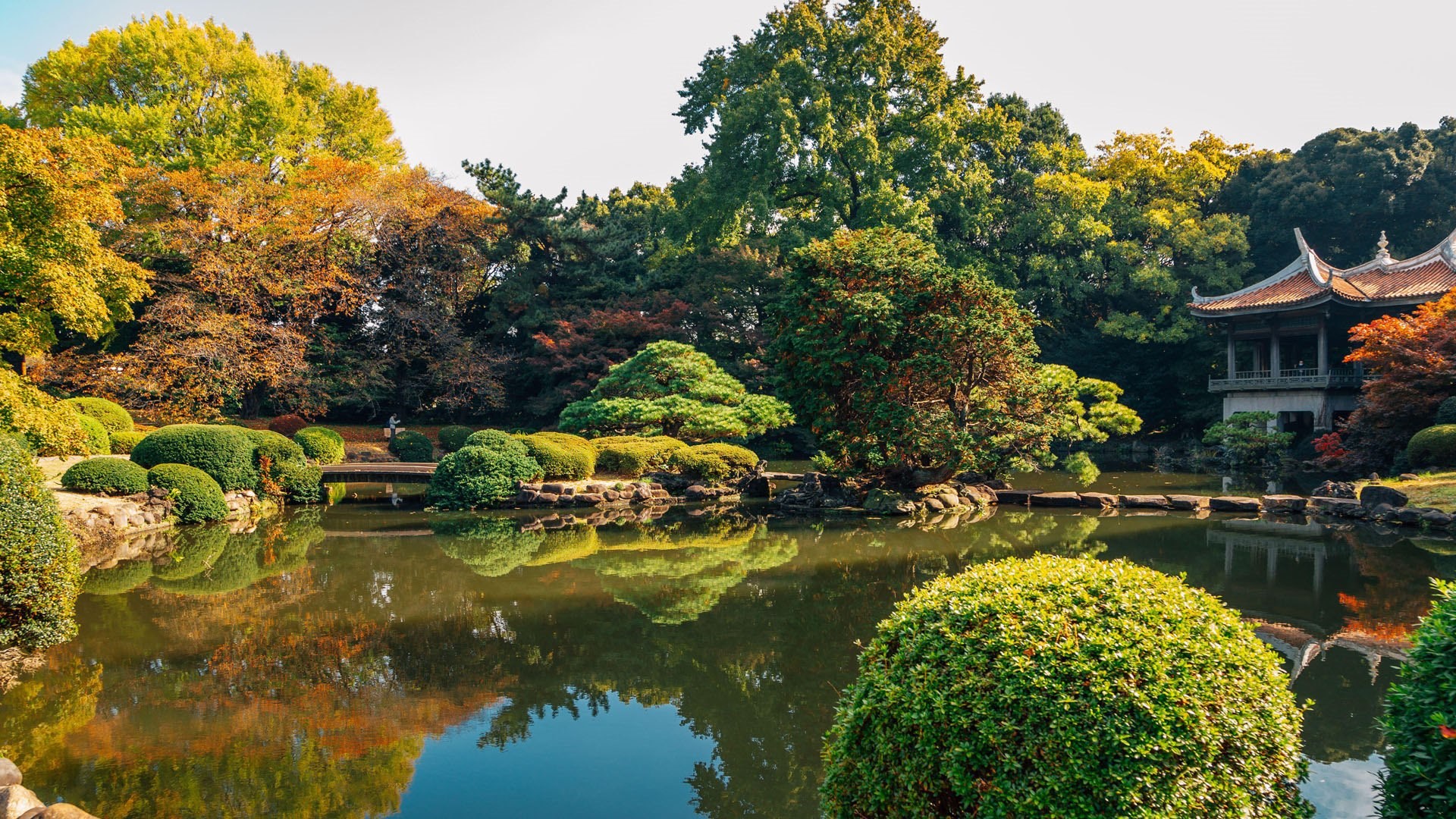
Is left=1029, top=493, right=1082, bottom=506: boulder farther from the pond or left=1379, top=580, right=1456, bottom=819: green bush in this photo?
left=1379, top=580, right=1456, bottom=819: green bush

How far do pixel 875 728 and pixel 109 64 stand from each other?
35.4 meters

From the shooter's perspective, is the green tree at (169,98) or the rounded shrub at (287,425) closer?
the rounded shrub at (287,425)

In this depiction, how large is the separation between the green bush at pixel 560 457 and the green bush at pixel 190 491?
4.85 metres

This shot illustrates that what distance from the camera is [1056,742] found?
8.05ft

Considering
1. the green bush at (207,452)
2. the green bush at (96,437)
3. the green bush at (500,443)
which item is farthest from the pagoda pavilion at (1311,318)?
the green bush at (96,437)

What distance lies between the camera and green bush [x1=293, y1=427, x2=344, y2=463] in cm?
1831

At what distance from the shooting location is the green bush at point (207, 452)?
43.0 ft

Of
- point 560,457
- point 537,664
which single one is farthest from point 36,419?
point 560,457

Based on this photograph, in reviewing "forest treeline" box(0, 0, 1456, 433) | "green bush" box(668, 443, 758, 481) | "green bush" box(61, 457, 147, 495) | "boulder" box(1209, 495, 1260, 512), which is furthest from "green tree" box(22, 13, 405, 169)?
"boulder" box(1209, 495, 1260, 512)

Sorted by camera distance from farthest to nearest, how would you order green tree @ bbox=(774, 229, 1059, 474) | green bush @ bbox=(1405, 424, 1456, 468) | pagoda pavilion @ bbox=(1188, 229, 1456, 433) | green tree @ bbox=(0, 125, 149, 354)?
pagoda pavilion @ bbox=(1188, 229, 1456, 433)
green bush @ bbox=(1405, 424, 1456, 468)
green tree @ bbox=(774, 229, 1059, 474)
green tree @ bbox=(0, 125, 149, 354)

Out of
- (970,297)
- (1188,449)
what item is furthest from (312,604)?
(1188,449)

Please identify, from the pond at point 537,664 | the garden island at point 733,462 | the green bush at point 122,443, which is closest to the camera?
the garden island at point 733,462

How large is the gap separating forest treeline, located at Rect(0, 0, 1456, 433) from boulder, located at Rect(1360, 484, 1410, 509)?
1398 centimetres

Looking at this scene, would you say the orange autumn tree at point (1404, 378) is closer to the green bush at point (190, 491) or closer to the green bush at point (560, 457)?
the green bush at point (560, 457)
